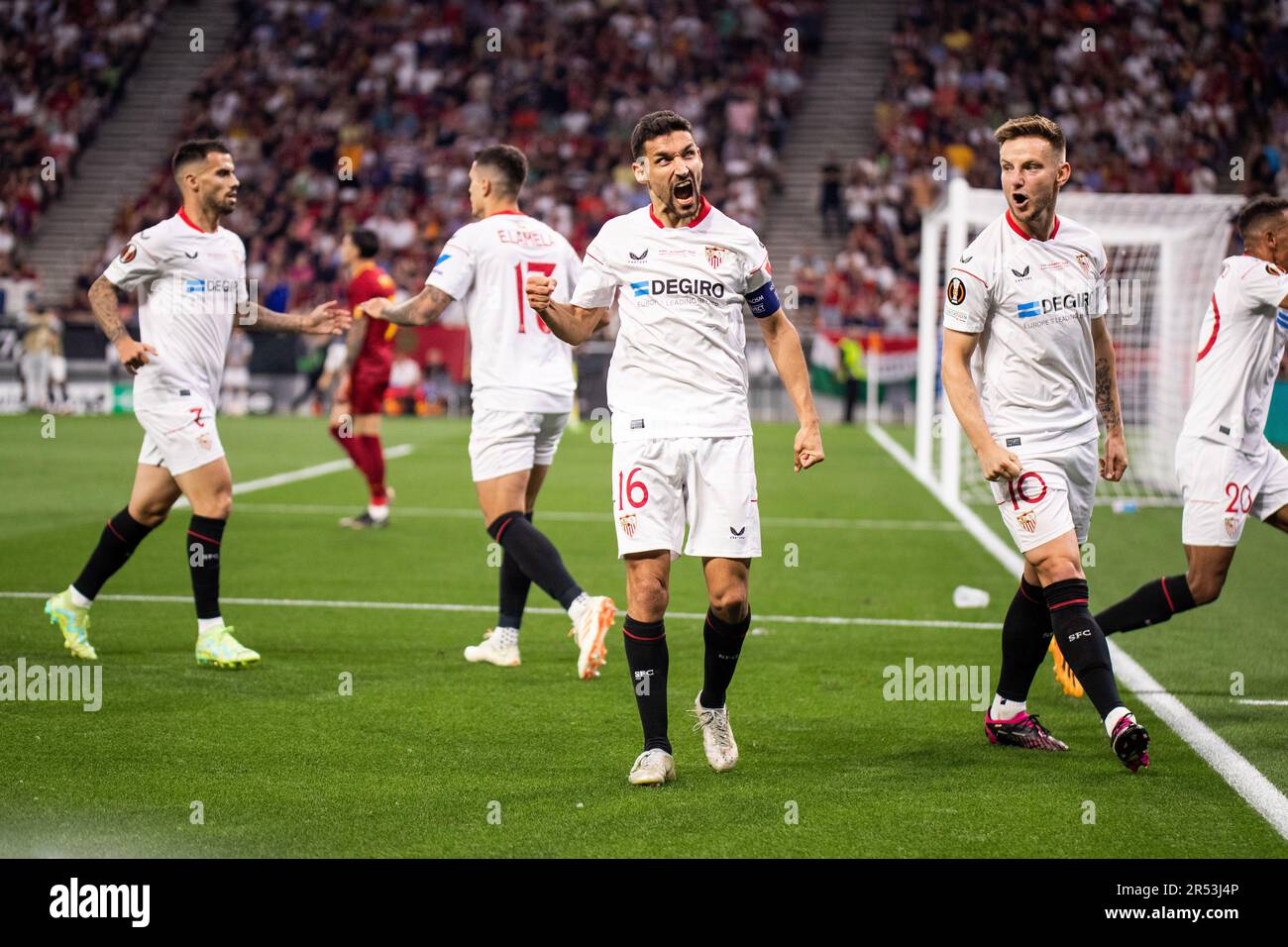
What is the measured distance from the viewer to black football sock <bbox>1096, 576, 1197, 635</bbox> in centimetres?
700

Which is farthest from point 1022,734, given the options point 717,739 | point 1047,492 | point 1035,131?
point 1035,131

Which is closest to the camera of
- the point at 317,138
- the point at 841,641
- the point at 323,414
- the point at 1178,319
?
the point at 841,641

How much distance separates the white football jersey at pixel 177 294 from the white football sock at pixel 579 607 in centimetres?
210

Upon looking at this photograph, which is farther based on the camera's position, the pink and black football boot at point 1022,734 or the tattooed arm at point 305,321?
the tattooed arm at point 305,321

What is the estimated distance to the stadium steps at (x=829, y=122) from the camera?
32.4 metres

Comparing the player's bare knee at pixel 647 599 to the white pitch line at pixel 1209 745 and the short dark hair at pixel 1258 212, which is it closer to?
the white pitch line at pixel 1209 745

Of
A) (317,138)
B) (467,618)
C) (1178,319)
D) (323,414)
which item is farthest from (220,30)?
(467,618)

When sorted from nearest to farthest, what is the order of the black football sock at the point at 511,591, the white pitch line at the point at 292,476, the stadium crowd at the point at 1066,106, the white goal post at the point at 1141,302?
the black football sock at the point at 511,591, the white goal post at the point at 1141,302, the white pitch line at the point at 292,476, the stadium crowd at the point at 1066,106

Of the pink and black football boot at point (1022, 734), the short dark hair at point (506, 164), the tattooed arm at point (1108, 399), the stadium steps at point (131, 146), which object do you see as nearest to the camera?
the tattooed arm at point (1108, 399)

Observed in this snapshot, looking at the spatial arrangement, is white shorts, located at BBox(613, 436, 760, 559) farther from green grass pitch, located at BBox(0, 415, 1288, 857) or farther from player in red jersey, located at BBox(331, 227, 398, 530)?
player in red jersey, located at BBox(331, 227, 398, 530)

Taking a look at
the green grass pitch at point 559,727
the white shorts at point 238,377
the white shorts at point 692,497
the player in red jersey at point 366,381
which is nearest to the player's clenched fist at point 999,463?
the white shorts at point 692,497

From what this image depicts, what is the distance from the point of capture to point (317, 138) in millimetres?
34469

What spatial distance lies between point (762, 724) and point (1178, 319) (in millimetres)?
12057

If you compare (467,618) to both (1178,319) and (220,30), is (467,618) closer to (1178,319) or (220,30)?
(1178,319)
